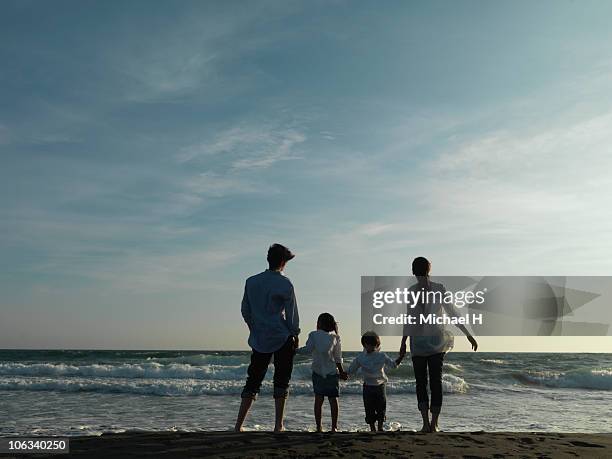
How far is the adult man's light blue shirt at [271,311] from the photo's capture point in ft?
17.8

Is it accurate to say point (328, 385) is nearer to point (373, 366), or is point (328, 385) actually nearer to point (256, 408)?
point (373, 366)

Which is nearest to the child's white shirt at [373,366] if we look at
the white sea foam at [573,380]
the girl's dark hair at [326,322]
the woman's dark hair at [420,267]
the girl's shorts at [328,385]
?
the girl's shorts at [328,385]

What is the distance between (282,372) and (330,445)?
3.34ft

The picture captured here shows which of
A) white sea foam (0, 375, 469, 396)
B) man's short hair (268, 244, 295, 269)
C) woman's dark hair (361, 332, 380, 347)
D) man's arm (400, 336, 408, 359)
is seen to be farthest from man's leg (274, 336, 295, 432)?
white sea foam (0, 375, 469, 396)

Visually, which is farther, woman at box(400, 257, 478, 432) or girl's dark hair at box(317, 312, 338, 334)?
girl's dark hair at box(317, 312, 338, 334)

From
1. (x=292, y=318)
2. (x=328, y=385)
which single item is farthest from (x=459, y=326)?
(x=292, y=318)

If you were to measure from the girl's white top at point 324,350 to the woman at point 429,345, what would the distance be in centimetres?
90

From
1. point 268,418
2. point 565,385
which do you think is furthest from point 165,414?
point 565,385

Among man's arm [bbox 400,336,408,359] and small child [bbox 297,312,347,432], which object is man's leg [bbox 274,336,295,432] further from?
man's arm [bbox 400,336,408,359]

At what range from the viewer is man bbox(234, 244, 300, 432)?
5.43 metres

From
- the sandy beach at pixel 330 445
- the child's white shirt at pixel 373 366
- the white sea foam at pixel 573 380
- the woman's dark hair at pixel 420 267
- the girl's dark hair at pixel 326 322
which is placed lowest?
the white sea foam at pixel 573 380

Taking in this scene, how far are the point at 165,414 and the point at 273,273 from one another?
674 centimetres

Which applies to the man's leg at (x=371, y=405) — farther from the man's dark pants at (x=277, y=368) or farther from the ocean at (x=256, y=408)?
the ocean at (x=256, y=408)

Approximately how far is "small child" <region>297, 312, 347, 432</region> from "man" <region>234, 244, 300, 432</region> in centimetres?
89
